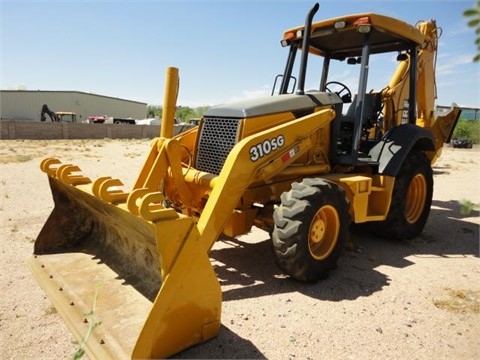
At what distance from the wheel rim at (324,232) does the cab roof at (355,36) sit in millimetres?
2426

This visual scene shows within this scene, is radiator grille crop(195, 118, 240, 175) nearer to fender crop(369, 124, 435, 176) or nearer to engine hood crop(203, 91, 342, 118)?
engine hood crop(203, 91, 342, 118)

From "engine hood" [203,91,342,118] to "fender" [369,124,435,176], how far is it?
983mm

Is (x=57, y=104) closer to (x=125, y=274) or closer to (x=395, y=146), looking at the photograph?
(x=395, y=146)

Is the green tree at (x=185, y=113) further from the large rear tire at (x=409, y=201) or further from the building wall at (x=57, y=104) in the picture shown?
the large rear tire at (x=409, y=201)

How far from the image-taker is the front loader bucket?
2717 millimetres

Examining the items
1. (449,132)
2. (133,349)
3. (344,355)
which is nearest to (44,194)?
(133,349)

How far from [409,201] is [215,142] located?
11.1ft

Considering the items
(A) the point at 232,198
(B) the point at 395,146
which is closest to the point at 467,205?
(A) the point at 232,198

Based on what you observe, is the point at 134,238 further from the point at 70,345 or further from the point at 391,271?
the point at 391,271

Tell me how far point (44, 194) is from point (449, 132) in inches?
330

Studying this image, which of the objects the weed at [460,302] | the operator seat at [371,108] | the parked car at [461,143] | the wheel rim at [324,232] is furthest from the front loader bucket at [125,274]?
the parked car at [461,143]

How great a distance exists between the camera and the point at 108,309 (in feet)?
10.5

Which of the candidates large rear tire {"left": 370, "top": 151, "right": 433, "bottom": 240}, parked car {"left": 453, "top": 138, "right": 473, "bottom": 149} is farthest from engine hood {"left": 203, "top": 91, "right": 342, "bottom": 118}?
parked car {"left": 453, "top": 138, "right": 473, "bottom": 149}

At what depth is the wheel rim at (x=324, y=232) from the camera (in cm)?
418
